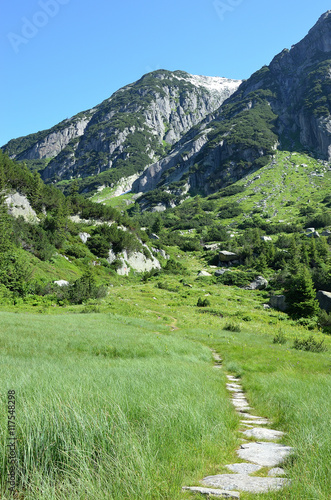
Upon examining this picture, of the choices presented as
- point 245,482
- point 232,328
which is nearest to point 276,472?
point 245,482

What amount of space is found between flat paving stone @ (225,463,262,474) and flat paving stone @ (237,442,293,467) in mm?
201

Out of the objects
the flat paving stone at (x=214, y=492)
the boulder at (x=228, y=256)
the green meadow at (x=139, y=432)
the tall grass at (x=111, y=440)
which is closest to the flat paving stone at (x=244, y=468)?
the green meadow at (x=139, y=432)

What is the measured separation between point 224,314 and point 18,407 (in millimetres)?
33021

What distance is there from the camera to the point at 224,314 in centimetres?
3444

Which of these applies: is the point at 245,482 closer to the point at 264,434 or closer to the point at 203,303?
the point at 264,434

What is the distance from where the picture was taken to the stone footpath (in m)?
2.66

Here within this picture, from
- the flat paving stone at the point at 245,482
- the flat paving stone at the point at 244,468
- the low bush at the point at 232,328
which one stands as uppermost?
the flat paving stone at the point at 245,482

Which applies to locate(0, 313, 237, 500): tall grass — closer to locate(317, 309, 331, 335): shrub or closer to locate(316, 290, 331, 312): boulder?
locate(317, 309, 331, 335): shrub

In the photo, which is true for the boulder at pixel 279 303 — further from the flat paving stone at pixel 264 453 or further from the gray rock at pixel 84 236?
the flat paving stone at pixel 264 453

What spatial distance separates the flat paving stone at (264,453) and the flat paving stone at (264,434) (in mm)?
478

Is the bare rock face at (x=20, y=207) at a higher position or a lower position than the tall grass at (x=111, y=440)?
higher

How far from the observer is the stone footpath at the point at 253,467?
2656 millimetres

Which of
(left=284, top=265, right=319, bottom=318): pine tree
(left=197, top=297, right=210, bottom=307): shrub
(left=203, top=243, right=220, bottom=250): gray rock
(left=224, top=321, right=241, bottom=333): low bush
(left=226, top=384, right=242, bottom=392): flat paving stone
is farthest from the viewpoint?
(left=203, top=243, right=220, bottom=250): gray rock

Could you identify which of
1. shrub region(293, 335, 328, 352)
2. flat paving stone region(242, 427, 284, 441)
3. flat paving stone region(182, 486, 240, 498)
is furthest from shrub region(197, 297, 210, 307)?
flat paving stone region(182, 486, 240, 498)
